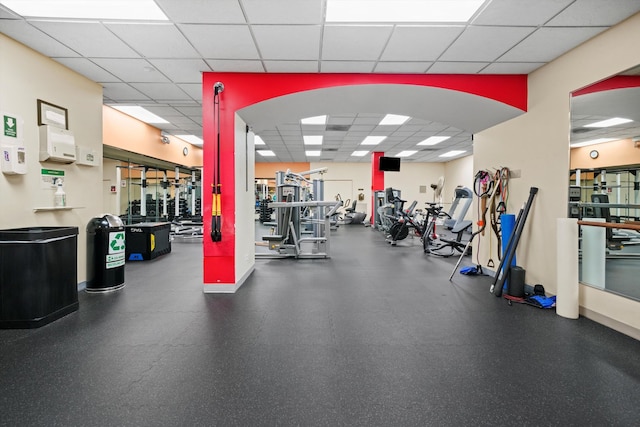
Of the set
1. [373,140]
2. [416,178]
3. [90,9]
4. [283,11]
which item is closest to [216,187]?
[90,9]

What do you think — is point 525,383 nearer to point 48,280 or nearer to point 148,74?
point 48,280

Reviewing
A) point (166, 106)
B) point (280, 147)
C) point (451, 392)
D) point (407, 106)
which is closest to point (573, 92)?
point (407, 106)

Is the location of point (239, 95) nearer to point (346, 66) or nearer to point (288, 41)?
point (288, 41)

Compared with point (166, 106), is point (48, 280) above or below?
below

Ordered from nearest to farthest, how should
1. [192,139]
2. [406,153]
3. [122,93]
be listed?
[122,93], [192,139], [406,153]

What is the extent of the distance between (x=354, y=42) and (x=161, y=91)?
10.2 feet

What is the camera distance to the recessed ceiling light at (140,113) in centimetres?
569

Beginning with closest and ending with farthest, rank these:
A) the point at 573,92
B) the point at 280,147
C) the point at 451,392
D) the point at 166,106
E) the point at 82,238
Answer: the point at 451,392 < the point at 573,92 < the point at 82,238 < the point at 166,106 < the point at 280,147

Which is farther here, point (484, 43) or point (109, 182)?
point (109, 182)

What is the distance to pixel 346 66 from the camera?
3.68 meters

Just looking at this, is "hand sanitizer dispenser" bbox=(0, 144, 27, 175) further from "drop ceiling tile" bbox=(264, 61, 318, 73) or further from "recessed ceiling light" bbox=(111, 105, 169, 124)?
"recessed ceiling light" bbox=(111, 105, 169, 124)

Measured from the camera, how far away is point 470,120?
4.66 metres

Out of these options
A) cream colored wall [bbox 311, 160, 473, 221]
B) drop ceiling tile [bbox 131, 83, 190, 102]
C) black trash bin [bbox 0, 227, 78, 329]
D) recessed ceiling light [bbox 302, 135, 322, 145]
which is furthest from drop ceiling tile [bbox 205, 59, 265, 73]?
cream colored wall [bbox 311, 160, 473, 221]

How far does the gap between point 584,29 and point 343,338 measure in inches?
142
